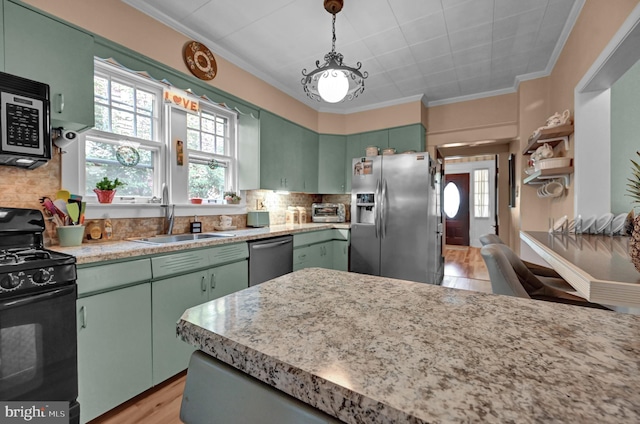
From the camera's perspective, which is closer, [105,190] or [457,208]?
[105,190]

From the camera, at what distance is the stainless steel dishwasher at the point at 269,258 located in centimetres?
256

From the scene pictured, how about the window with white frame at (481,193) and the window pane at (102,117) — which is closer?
the window pane at (102,117)

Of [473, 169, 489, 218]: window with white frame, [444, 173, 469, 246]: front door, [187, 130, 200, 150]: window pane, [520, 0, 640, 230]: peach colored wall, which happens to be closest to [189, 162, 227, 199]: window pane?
[187, 130, 200, 150]: window pane

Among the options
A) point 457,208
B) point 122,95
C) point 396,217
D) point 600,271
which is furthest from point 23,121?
point 457,208

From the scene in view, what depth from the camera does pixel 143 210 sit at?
237 cm

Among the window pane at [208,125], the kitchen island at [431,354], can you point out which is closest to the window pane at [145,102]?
the window pane at [208,125]

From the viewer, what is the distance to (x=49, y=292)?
134cm

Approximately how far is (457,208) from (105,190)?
842 cm

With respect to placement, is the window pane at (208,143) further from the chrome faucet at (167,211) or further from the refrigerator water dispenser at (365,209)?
the refrigerator water dispenser at (365,209)

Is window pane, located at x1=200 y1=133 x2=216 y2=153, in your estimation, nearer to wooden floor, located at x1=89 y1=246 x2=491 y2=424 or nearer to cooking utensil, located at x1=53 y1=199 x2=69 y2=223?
cooking utensil, located at x1=53 y1=199 x2=69 y2=223

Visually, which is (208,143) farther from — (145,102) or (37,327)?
(37,327)

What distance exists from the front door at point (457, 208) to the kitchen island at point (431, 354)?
8110mm

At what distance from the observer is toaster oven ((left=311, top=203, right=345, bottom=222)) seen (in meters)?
4.32

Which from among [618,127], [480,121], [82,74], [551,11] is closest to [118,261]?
[82,74]
